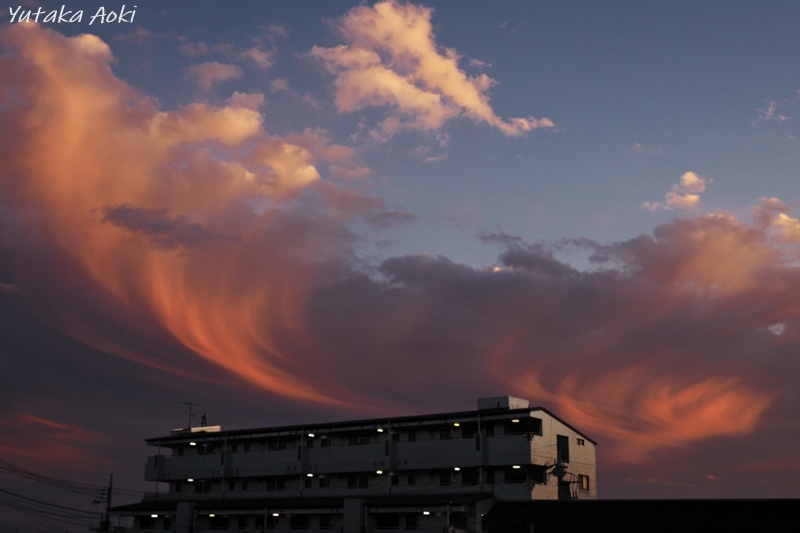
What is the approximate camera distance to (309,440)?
8938 cm

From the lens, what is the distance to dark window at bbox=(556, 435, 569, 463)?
7906cm

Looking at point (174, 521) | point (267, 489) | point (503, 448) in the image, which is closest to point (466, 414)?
point (503, 448)

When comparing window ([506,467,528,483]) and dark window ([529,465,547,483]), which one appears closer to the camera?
window ([506,467,528,483])

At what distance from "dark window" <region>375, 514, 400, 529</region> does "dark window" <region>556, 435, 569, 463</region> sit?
662 inches

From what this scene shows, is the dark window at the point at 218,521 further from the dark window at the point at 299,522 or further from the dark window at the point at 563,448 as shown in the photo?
the dark window at the point at 563,448

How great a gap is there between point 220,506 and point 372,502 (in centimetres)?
1929

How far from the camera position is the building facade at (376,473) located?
74250 mm

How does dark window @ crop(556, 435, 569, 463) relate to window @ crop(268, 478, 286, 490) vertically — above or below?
above

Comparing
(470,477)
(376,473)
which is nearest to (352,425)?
(376,473)

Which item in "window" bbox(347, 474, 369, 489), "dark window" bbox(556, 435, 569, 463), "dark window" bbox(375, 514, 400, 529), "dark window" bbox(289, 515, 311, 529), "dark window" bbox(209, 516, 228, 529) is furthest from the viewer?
"dark window" bbox(209, 516, 228, 529)

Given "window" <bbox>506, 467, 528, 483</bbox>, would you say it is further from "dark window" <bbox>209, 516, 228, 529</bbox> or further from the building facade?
"dark window" <bbox>209, 516, 228, 529</bbox>

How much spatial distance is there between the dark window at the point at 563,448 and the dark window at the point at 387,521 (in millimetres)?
16822

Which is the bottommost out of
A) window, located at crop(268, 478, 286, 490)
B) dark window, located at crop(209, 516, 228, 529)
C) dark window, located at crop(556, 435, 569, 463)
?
dark window, located at crop(209, 516, 228, 529)

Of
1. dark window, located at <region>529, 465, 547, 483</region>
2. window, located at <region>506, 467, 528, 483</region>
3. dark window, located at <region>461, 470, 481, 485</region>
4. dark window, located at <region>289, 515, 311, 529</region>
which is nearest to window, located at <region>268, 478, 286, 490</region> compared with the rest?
dark window, located at <region>289, 515, 311, 529</region>
